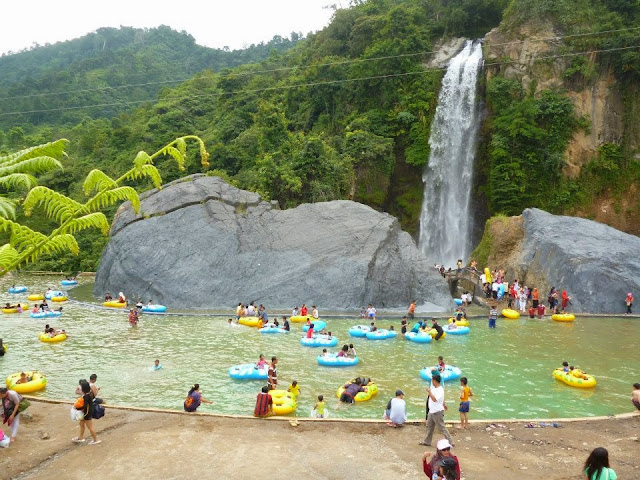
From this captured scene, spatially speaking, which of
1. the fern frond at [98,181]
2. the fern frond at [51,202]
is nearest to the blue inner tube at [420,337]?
the fern frond at [98,181]

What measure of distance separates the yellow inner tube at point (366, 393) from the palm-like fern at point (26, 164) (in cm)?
883

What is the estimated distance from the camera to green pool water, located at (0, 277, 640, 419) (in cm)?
1440

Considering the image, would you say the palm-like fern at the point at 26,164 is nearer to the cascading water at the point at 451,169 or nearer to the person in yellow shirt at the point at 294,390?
the person in yellow shirt at the point at 294,390

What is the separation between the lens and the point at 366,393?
567 inches

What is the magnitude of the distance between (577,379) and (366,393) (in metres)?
6.31

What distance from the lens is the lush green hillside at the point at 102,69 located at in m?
84.0

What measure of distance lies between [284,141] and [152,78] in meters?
62.9

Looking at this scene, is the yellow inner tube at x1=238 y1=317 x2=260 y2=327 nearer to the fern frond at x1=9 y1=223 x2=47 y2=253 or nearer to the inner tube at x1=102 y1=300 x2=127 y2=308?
the inner tube at x1=102 y1=300 x2=127 y2=308

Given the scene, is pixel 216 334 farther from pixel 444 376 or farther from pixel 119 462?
pixel 119 462

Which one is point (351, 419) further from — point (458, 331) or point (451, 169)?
point (451, 169)

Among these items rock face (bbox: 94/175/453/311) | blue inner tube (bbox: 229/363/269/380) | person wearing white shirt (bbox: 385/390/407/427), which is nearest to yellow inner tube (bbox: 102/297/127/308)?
rock face (bbox: 94/175/453/311)

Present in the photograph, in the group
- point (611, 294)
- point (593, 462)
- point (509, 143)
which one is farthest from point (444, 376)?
point (509, 143)

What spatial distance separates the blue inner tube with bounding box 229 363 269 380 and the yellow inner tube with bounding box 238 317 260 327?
7.35 meters

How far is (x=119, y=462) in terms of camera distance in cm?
961
